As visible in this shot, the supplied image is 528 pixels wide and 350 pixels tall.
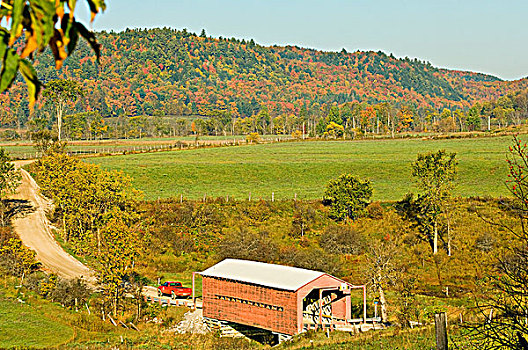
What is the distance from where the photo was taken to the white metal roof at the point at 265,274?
2852cm

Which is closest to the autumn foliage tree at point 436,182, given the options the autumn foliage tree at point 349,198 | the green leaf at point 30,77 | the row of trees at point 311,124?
the autumn foliage tree at point 349,198

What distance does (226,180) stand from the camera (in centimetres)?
7412

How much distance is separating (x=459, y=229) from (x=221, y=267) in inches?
958

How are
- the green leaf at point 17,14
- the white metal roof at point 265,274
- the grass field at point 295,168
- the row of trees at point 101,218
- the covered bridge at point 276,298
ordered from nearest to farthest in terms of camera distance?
the green leaf at point 17,14, the covered bridge at point 276,298, the white metal roof at point 265,274, the row of trees at point 101,218, the grass field at point 295,168

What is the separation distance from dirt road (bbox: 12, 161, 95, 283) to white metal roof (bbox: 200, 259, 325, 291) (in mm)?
9230

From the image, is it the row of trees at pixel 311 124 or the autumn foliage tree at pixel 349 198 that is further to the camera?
the row of trees at pixel 311 124

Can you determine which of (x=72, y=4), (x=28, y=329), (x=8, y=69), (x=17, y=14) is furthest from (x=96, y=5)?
(x=28, y=329)

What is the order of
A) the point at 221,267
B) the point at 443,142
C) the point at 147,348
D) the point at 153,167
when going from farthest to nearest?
the point at 443,142, the point at 153,167, the point at 221,267, the point at 147,348

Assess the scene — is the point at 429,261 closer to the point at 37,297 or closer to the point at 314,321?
the point at 314,321

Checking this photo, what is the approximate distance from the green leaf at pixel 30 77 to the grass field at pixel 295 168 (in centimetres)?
5798

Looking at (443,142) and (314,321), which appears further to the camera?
(443,142)

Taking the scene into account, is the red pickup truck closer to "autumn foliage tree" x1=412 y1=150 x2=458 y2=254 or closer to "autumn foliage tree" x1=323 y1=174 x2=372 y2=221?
"autumn foliage tree" x1=412 y1=150 x2=458 y2=254

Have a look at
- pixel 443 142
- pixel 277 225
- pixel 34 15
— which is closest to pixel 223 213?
pixel 277 225

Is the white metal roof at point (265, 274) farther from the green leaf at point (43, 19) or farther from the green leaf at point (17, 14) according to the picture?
the green leaf at point (17, 14)
